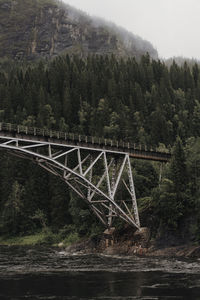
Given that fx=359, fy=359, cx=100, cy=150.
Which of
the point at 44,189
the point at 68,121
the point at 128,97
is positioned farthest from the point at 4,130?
the point at 128,97

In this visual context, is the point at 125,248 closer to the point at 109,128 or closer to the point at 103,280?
the point at 103,280

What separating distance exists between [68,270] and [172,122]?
242ft

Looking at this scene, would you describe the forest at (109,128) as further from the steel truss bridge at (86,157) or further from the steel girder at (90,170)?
the steel truss bridge at (86,157)

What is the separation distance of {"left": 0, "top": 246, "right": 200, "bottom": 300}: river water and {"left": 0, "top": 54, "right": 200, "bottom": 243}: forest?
1080cm

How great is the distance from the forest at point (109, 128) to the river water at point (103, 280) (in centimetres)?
1080

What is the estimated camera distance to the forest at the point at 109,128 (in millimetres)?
43125

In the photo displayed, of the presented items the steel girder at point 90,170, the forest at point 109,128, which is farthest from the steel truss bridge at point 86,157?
the forest at point 109,128

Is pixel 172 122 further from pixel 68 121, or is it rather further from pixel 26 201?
pixel 26 201

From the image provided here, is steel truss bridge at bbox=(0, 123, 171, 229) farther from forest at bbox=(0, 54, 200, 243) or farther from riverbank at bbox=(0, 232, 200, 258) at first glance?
forest at bbox=(0, 54, 200, 243)

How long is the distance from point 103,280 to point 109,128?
66519mm

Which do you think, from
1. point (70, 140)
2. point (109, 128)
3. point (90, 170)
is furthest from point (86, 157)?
point (109, 128)

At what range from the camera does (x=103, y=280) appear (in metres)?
24.8

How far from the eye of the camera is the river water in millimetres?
20312

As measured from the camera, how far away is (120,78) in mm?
116562
